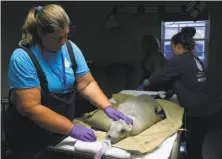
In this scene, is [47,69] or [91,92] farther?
[91,92]

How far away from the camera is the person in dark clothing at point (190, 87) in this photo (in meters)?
1.90

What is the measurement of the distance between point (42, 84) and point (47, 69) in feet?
0.23

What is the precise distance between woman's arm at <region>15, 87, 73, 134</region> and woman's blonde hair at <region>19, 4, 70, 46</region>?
0.22 metres

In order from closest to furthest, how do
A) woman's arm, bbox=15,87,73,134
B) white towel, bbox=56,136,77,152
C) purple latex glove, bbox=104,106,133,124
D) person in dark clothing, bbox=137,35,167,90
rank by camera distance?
1. woman's arm, bbox=15,87,73,134
2. white towel, bbox=56,136,77,152
3. purple latex glove, bbox=104,106,133,124
4. person in dark clothing, bbox=137,35,167,90

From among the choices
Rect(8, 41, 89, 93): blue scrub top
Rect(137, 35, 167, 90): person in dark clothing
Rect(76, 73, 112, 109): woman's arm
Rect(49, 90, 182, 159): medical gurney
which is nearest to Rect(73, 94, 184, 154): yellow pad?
Rect(49, 90, 182, 159): medical gurney

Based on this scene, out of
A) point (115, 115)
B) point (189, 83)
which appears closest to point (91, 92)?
point (115, 115)

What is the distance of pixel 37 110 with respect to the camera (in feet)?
3.37

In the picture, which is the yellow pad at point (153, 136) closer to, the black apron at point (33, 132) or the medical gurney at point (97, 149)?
the medical gurney at point (97, 149)

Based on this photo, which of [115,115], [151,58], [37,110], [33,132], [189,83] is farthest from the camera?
[151,58]

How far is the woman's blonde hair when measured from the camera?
1.04 metres

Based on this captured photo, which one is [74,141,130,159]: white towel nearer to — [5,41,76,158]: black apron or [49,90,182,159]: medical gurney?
[49,90,182,159]: medical gurney

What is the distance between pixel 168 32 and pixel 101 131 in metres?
2.79

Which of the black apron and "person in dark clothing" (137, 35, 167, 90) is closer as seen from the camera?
the black apron

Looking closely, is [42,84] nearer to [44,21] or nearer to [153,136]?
[44,21]
